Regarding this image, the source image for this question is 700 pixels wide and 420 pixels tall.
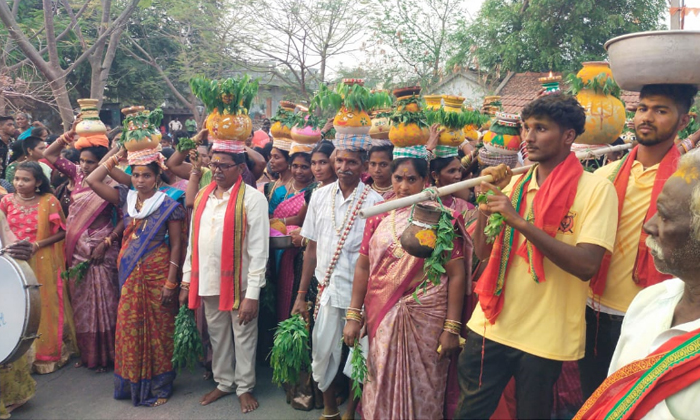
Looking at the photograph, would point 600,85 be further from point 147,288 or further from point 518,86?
point 518,86

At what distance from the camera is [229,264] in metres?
4.30

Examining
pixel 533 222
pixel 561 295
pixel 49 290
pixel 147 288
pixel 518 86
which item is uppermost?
pixel 518 86

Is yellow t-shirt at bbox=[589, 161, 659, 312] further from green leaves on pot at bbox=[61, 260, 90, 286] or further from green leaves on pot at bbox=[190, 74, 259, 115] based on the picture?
green leaves on pot at bbox=[61, 260, 90, 286]

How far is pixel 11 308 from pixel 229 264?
1614 mm

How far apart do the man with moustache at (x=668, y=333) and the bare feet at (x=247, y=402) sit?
331 centimetres

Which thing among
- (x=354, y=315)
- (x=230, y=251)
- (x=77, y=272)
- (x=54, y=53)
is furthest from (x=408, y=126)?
(x=54, y=53)

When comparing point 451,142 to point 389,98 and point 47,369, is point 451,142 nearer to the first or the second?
point 389,98

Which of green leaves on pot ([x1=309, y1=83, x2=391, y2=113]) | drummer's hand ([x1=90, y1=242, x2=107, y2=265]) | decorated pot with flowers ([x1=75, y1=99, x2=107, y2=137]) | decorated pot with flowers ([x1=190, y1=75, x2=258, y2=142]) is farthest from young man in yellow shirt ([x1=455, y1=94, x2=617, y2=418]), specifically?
decorated pot with flowers ([x1=75, y1=99, x2=107, y2=137])

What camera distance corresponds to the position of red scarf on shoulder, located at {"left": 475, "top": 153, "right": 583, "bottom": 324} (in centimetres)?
261

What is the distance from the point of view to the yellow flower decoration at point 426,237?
2.83 meters

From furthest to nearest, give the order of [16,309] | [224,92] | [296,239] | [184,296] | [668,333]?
[296,239], [184,296], [224,92], [16,309], [668,333]

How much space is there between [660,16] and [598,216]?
60.5 feet

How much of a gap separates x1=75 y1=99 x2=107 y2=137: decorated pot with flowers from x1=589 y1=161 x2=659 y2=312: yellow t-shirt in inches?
206

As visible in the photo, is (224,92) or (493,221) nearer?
(493,221)
